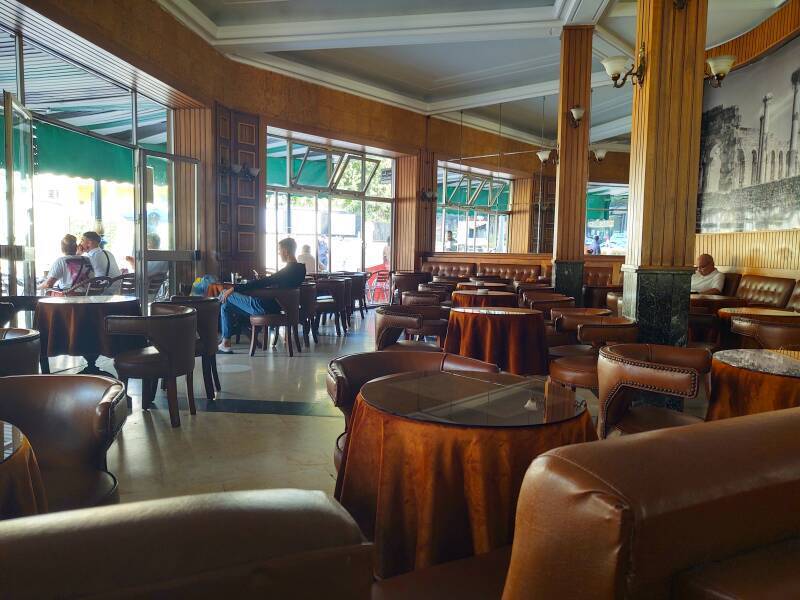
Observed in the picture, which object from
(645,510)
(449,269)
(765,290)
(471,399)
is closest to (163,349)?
(471,399)

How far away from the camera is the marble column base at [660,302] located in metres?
4.09

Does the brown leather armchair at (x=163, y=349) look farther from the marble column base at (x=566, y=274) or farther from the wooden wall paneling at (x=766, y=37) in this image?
the wooden wall paneling at (x=766, y=37)

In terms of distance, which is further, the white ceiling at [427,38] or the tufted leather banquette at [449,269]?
the tufted leather banquette at [449,269]

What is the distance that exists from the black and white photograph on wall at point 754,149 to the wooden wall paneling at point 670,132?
390 centimetres

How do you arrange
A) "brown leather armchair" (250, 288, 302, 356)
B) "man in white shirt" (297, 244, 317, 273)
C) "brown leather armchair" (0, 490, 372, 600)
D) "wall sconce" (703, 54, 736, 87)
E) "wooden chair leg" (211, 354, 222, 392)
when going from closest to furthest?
"brown leather armchair" (0, 490, 372, 600)
"wooden chair leg" (211, 354, 222, 392)
"wall sconce" (703, 54, 736, 87)
"brown leather armchair" (250, 288, 302, 356)
"man in white shirt" (297, 244, 317, 273)

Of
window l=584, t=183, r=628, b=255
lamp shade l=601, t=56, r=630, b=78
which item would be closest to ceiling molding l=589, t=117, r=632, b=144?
window l=584, t=183, r=628, b=255

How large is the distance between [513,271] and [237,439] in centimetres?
794

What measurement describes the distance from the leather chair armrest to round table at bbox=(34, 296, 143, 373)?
24.1 inches

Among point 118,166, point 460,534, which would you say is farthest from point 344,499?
point 118,166

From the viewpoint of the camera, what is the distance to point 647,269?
13.5ft

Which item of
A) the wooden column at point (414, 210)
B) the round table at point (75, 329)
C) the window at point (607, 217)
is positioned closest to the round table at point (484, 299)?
the round table at point (75, 329)

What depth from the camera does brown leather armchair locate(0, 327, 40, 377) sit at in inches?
102

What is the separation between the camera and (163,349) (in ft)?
11.7

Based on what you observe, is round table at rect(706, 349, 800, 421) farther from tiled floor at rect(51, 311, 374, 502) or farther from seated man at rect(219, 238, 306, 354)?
seated man at rect(219, 238, 306, 354)
